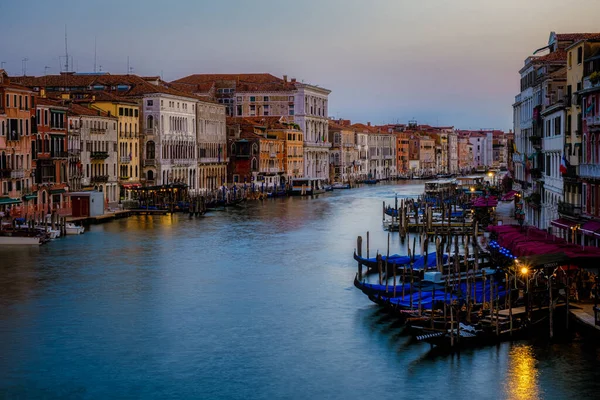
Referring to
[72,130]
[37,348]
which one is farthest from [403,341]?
[72,130]

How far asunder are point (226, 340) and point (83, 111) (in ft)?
68.8

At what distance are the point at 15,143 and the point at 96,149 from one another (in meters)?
6.98

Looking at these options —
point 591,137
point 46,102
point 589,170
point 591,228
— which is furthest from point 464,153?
point 591,228

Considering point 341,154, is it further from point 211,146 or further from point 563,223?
point 563,223

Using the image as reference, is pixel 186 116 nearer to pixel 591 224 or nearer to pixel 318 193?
pixel 318 193

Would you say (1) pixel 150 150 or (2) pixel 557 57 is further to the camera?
(1) pixel 150 150

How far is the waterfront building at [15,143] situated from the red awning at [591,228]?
50.5ft

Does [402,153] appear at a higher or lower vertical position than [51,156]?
higher

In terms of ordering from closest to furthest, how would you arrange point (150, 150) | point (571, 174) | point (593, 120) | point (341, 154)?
1. point (593, 120)
2. point (571, 174)
3. point (150, 150)
4. point (341, 154)

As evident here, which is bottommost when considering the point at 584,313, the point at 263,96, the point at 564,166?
the point at 584,313

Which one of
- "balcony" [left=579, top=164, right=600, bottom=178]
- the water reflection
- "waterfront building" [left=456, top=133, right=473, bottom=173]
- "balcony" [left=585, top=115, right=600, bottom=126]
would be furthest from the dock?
"waterfront building" [left=456, top=133, right=473, bottom=173]

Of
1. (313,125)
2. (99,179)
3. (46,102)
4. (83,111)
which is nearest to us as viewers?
(46,102)

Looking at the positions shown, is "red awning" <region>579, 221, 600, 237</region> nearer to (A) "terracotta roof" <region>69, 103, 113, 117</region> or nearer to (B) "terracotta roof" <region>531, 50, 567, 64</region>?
(B) "terracotta roof" <region>531, 50, 567, 64</region>

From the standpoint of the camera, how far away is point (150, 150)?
39406 mm
